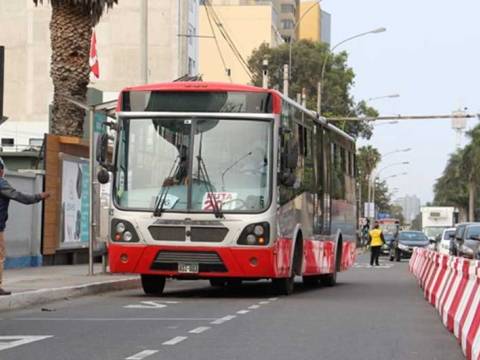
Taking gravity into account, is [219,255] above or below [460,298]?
above

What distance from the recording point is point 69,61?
28031mm

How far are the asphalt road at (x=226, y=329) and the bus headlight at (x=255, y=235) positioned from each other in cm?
99

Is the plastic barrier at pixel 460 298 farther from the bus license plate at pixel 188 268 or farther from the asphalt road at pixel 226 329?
the bus license plate at pixel 188 268

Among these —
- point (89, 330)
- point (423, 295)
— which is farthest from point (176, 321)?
point (423, 295)

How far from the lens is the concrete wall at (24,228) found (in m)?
24.3

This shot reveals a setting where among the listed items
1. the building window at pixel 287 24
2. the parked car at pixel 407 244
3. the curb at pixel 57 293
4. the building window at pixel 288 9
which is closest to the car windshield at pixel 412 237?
the parked car at pixel 407 244

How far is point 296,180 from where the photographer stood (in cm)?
→ 1889

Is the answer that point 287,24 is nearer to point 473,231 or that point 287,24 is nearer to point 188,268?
point 473,231

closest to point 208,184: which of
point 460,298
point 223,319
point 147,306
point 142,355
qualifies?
point 147,306

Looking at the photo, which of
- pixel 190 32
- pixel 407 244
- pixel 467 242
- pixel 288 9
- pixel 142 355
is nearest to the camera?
pixel 142 355

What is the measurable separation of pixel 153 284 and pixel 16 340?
25.4 ft

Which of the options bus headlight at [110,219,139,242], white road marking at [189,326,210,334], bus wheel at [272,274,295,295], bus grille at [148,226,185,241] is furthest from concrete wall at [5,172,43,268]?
white road marking at [189,326,210,334]

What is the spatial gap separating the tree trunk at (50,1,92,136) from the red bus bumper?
1116cm

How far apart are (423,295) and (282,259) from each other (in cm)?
423
